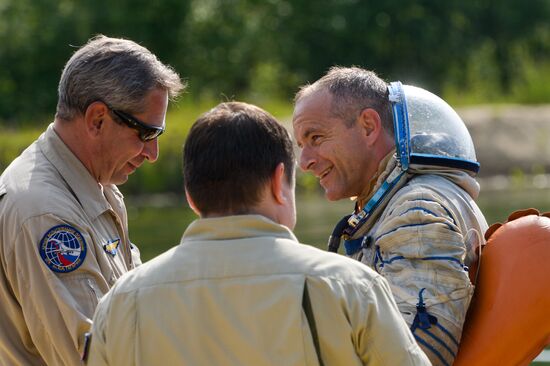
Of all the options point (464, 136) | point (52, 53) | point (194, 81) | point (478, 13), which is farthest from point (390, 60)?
point (464, 136)

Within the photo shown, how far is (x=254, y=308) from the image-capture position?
8.85 feet

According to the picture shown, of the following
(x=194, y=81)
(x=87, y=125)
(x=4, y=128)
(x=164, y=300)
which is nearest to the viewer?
(x=164, y=300)

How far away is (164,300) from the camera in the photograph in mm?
2740

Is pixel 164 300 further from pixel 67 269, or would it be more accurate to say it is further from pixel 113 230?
pixel 113 230

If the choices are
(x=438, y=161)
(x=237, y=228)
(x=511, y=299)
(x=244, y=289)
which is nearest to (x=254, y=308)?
(x=244, y=289)

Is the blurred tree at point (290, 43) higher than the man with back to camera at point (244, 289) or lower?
lower

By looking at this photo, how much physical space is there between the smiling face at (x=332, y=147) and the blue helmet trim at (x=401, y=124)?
0.12 metres

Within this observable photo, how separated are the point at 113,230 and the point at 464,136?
3.84ft

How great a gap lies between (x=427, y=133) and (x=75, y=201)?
1.12 metres

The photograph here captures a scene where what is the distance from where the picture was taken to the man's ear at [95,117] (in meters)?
3.85

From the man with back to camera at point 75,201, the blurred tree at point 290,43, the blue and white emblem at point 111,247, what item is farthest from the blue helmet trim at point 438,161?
the blurred tree at point 290,43

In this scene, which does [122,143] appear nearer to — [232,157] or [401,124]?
[401,124]

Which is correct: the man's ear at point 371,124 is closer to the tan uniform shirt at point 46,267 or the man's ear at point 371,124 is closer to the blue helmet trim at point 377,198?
the blue helmet trim at point 377,198

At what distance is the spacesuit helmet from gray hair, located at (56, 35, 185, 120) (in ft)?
2.57
